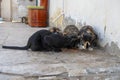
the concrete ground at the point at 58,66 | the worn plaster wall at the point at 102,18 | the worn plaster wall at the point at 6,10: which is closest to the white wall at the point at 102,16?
the worn plaster wall at the point at 102,18

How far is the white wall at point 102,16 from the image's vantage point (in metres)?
4.10

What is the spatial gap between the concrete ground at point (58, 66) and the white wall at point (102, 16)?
0.33 meters

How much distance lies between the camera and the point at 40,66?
→ 347 centimetres

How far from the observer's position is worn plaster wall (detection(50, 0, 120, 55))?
13.4ft

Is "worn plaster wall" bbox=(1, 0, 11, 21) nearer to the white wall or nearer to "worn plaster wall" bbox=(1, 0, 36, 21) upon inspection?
"worn plaster wall" bbox=(1, 0, 36, 21)

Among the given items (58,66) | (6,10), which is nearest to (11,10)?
(6,10)

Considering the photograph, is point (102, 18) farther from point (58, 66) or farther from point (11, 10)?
point (11, 10)

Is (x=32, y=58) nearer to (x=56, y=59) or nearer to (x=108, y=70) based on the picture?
(x=56, y=59)

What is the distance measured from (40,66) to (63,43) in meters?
1.11

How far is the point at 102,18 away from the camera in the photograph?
14.9ft

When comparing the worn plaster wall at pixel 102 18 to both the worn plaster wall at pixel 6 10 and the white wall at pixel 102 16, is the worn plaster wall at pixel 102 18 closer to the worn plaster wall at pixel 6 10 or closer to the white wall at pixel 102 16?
the white wall at pixel 102 16

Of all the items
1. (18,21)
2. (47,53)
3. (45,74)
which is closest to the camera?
(45,74)

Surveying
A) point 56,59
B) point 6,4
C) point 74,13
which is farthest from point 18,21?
point 56,59

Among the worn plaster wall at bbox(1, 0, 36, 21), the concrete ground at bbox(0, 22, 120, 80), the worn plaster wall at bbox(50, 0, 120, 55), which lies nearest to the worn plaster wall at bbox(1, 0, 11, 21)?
the worn plaster wall at bbox(1, 0, 36, 21)
